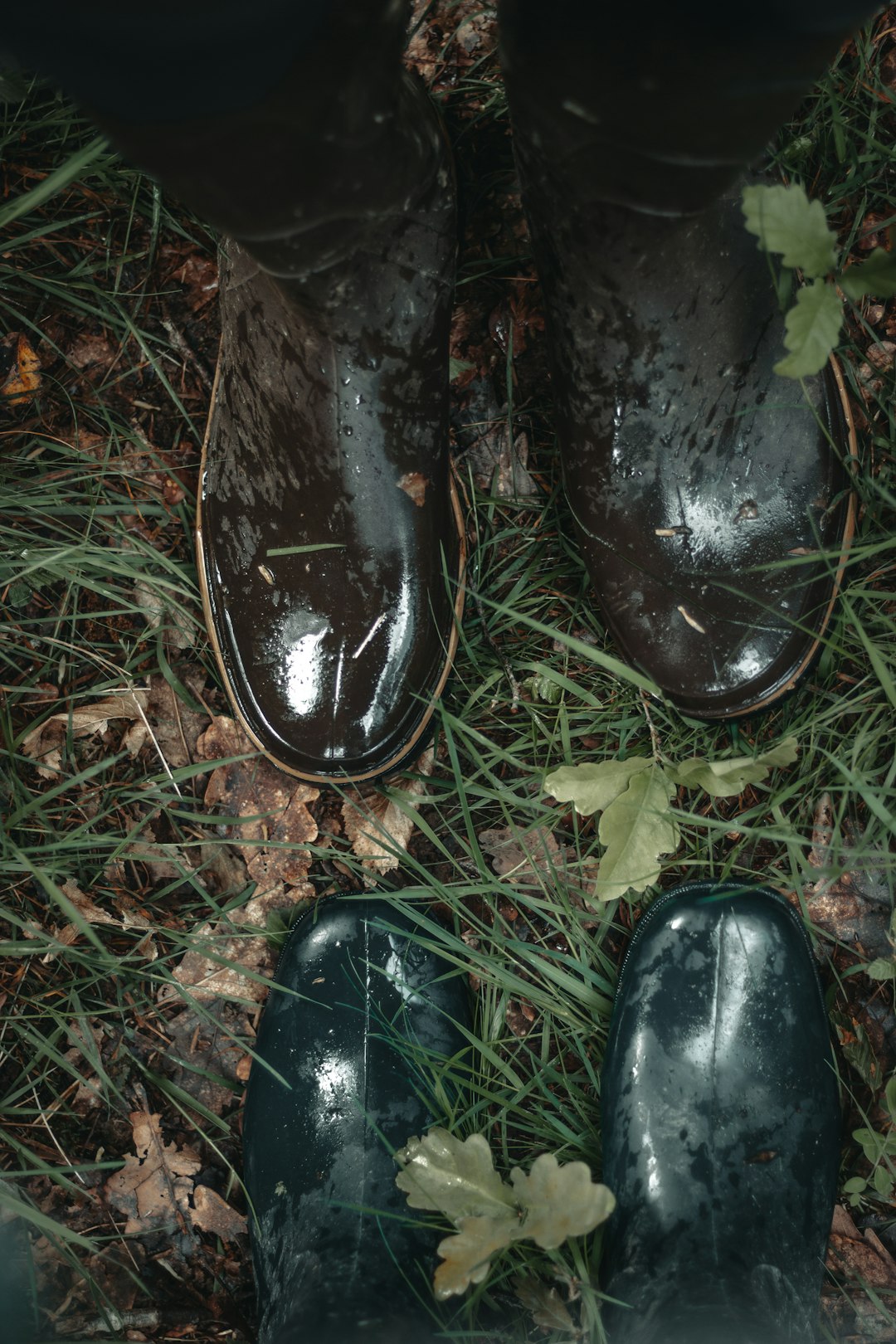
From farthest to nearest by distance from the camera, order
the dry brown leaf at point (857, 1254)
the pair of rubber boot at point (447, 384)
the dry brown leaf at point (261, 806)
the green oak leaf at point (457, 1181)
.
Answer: the dry brown leaf at point (261, 806)
the dry brown leaf at point (857, 1254)
the green oak leaf at point (457, 1181)
the pair of rubber boot at point (447, 384)

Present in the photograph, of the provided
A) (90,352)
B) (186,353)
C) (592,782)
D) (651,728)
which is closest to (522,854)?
(592,782)

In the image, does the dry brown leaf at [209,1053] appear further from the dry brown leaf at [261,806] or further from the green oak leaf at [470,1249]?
the green oak leaf at [470,1249]

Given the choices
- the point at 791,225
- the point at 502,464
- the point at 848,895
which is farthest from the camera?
the point at 502,464

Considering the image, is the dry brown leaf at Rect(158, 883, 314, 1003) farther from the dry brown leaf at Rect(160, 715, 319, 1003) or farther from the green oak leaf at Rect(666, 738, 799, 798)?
the green oak leaf at Rect(666, 738, 799, 798)

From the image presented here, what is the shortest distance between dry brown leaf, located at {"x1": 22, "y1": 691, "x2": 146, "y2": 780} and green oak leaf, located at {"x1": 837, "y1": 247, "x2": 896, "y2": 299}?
52.4 inches

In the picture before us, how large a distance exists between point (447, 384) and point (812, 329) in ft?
Result: 1.72

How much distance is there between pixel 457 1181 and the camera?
1273mm

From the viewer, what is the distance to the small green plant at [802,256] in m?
1.04

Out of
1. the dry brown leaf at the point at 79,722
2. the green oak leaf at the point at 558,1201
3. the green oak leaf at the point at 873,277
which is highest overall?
the green oak leaf at the point at 873,277

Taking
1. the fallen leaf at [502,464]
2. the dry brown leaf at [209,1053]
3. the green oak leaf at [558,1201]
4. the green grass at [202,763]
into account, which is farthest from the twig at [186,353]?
the green oak leaf at [558,1201]

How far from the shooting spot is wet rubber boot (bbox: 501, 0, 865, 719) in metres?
0.86

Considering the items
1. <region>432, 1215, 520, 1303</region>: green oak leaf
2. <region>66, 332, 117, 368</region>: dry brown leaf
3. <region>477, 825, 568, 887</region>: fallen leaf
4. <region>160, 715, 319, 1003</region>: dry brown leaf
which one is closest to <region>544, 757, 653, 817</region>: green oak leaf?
<region>477, 825, 568, 887</region>: fallen leaf

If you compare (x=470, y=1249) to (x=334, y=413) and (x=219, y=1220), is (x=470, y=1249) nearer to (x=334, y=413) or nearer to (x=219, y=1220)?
(x=219, y=1220)

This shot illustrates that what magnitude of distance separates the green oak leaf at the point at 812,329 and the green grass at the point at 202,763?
0.43m
